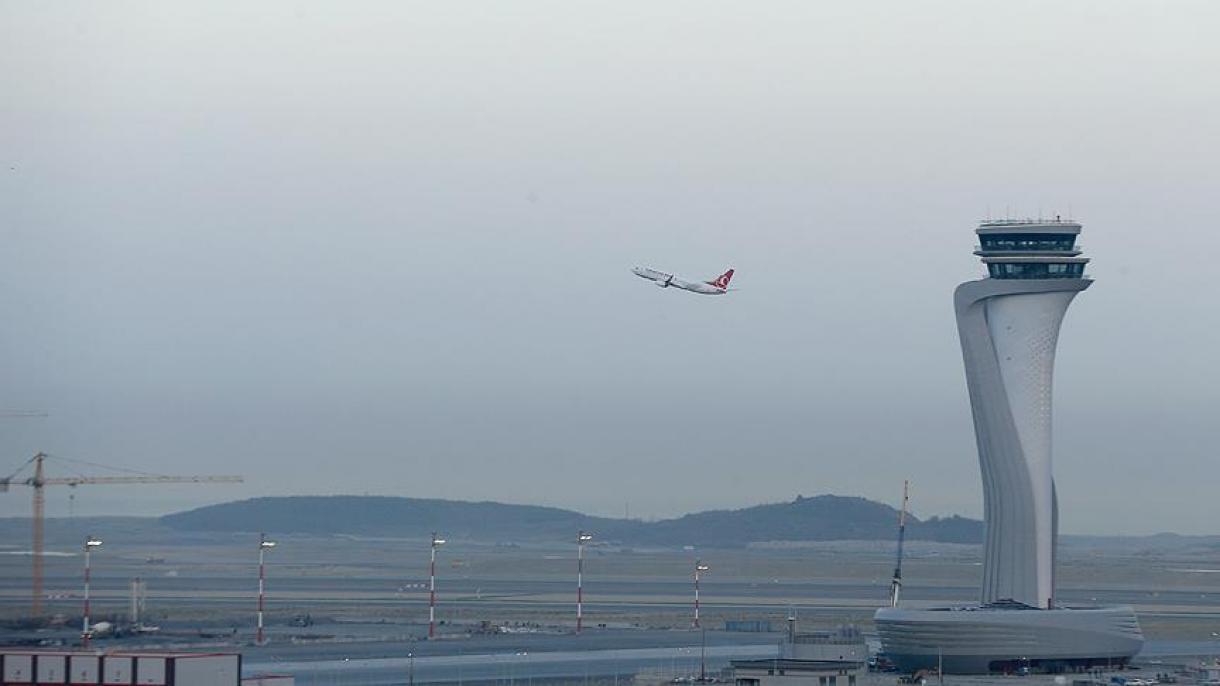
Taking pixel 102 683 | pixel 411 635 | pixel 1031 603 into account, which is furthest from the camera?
pixel 411 635

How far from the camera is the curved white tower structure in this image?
429 ft

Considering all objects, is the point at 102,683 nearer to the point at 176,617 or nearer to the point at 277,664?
the point at 277,664

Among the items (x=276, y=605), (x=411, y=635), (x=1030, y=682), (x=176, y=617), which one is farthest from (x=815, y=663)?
(x=276, y=605)

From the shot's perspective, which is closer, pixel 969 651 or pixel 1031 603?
pixel 969 651

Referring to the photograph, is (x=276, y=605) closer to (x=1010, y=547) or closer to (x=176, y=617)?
(x=176, y=617)

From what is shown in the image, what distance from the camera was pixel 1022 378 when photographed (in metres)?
130

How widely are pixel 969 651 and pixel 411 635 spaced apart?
132 ft

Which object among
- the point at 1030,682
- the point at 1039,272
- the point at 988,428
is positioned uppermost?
the point at 1039,272

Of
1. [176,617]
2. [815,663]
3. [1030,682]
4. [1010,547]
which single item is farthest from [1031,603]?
[176,617]

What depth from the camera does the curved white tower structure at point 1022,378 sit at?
130625 mm

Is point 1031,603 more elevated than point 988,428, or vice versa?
point 988,428

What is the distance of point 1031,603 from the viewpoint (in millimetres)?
130375

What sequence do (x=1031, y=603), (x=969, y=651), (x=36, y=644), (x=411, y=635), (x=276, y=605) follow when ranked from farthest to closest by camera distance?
1. (x=276, y=605)
2. (x=411, y=635)
3. (x=1031, y=603)
4. (x=969, y=651)
5. (x=36, y=644)

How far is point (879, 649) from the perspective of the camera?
135 metres
